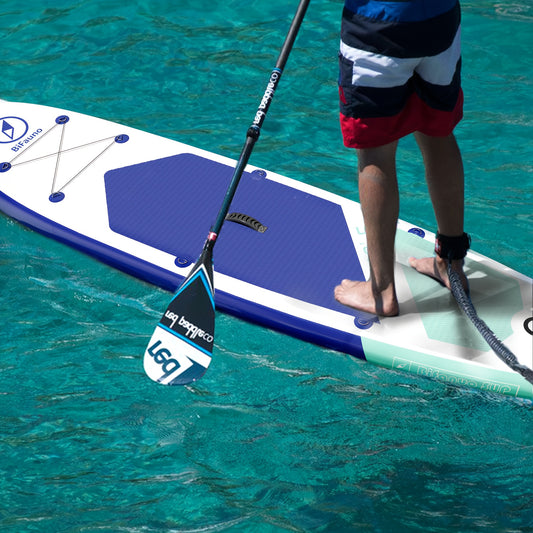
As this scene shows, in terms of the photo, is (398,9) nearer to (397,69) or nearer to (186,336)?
(397,69)

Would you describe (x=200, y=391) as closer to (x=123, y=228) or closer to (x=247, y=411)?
(x=247, y=411)

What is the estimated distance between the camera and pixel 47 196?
139 inches

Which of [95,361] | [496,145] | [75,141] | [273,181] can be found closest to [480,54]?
[496,145]

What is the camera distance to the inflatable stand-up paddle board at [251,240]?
9.41ft

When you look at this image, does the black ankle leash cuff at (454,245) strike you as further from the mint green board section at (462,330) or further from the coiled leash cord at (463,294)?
the mint green board section at (462,330)

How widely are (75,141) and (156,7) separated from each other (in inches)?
78.3

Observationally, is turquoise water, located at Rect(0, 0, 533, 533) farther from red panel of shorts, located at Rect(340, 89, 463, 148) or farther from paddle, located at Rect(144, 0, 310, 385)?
red panel of shorts, located at Rect(340, 89, 463, 148)

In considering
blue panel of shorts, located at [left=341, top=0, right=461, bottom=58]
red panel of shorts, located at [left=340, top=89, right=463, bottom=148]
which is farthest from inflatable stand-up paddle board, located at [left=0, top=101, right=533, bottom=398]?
blue panel of shorts, located at [left=341, top=0, right=461, bottom=58]

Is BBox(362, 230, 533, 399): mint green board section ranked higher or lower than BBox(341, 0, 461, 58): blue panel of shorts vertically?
lower

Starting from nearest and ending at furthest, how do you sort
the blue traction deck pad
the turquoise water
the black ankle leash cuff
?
the turquoise water → the black ankle leash cuff → the blue traction deck pad

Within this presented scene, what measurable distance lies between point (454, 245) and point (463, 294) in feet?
0.59

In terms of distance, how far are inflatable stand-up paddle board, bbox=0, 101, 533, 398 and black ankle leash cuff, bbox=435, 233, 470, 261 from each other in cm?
19

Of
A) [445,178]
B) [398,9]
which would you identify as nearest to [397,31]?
[398,9]

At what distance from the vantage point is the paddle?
104 inches
